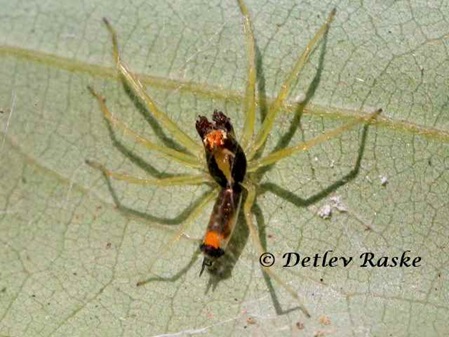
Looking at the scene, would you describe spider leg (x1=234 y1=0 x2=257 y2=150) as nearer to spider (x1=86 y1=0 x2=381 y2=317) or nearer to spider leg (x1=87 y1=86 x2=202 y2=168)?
spider (x1=86 y1=0 x2=381 y2=317)

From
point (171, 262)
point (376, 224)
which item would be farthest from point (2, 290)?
point (376, 224)

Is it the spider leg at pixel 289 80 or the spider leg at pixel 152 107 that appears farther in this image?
the spider leg at pixel 152 107

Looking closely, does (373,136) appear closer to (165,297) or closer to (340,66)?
(340,66)

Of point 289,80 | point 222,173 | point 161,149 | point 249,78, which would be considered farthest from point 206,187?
point 289,80

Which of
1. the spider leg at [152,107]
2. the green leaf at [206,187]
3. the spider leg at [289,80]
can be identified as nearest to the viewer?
the green leaf at [206,187]

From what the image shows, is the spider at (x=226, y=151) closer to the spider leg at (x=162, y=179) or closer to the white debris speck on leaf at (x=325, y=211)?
the spider leg at (x=162, y=179)

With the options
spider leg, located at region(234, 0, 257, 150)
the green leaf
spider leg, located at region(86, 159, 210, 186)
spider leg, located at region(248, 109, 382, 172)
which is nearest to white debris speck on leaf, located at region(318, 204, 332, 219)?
the green leaf

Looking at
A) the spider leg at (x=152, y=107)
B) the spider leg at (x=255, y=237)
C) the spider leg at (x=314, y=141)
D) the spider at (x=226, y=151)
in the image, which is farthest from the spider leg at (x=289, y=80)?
the spider leg at (x=152, y=107)
